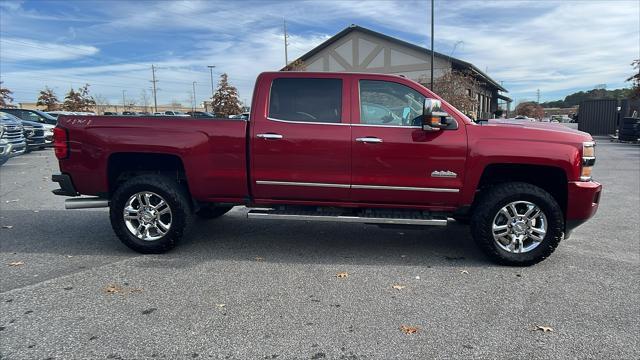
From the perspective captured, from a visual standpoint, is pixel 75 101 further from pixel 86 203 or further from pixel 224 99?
pixel 86 203

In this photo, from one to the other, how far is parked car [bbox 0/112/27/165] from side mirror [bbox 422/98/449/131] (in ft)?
31.3

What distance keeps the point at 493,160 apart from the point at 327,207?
6.08ft

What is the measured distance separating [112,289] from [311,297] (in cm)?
183

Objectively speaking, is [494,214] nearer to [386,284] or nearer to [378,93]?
[386,284]

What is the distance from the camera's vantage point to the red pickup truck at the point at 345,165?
14.8 feet

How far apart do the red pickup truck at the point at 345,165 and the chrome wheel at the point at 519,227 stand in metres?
0.01

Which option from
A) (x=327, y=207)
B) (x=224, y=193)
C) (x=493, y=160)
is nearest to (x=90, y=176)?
(x=224, y=193)

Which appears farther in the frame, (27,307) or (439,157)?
(439,157)

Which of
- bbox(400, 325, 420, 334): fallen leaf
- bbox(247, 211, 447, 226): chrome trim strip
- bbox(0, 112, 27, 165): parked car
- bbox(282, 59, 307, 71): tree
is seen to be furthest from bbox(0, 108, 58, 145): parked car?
bbox(282, 59, 307, 71): tree

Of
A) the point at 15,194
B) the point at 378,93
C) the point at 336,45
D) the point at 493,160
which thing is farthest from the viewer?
the point at 336,45

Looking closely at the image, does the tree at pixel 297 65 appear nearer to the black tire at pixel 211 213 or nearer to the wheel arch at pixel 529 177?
the black tire at pixel 211 213

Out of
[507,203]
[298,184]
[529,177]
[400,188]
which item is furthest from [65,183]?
[529,177]

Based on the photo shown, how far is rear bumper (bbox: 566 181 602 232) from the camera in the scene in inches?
176

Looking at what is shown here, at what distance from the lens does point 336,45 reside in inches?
1644
